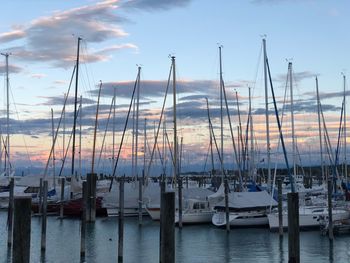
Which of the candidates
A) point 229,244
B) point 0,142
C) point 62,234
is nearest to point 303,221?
point 229,244

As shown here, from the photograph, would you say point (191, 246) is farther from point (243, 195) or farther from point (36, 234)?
point (36, 234)

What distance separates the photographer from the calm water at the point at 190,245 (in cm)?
3039

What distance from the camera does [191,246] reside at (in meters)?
35.2

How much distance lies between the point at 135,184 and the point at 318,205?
59.7 ft

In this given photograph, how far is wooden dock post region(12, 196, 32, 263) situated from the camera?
14.3 meters

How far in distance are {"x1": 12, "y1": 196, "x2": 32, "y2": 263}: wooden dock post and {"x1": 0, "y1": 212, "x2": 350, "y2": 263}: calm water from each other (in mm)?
15028

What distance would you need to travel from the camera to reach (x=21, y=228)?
567 inches

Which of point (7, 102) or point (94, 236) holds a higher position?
point (7, 102)

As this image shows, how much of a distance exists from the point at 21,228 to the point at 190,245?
22.3 m

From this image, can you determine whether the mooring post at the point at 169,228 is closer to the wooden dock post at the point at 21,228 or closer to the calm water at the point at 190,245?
the wooden dock post at the point at 21,228

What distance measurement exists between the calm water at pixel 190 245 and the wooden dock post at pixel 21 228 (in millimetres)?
15028

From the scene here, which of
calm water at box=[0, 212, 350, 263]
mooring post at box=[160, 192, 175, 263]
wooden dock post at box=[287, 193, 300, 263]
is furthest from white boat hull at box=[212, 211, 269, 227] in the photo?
mooring post at box=[160, 192, 175, 263]

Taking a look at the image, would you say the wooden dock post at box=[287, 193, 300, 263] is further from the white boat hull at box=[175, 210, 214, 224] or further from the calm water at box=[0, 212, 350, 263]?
the white boat hull at box=[175, 210, 214, 224]

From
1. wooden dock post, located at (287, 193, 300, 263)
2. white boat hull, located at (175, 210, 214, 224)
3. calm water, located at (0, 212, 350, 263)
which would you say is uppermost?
wooden dock post, located at (287, 193, 300, 263)
